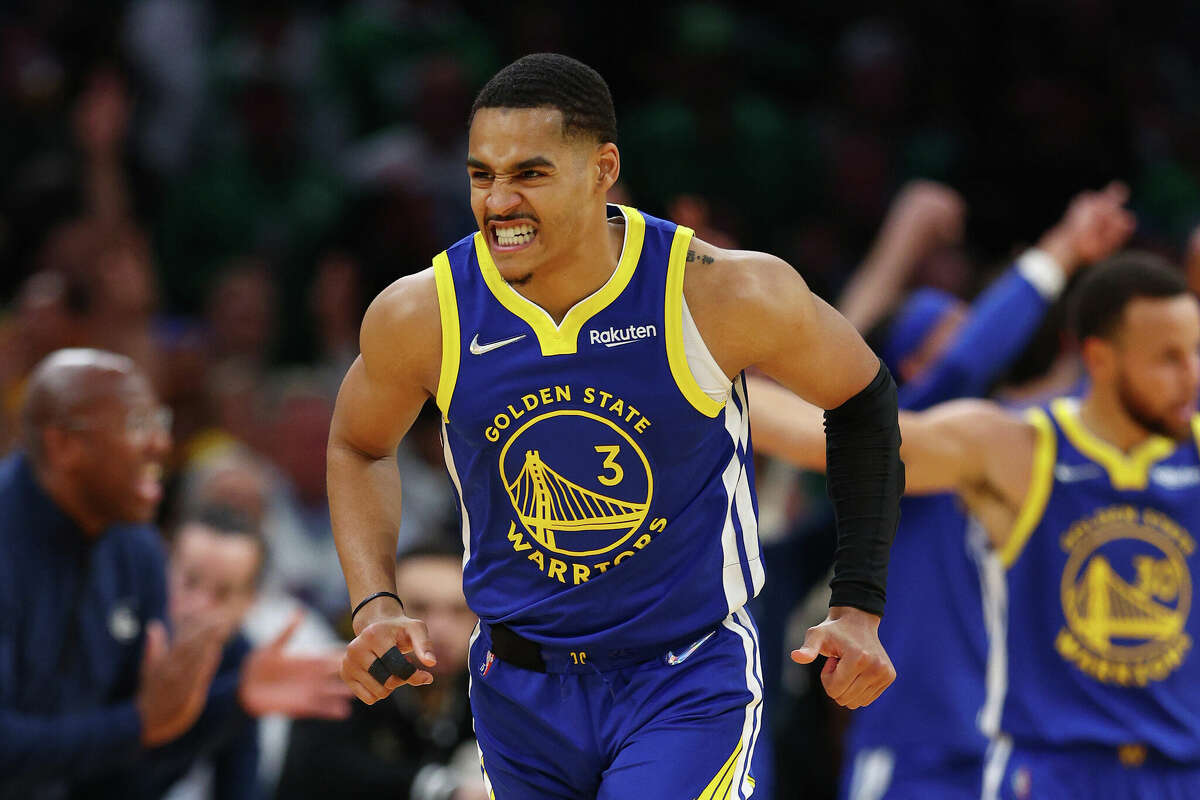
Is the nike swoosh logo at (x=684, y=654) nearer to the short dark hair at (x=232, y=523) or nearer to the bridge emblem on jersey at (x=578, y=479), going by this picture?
the bridge emblem on jersey at (x=578, y=479)

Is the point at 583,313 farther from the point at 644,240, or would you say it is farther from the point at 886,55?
the point at 886,55

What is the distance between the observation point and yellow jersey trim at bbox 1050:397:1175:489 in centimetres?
509

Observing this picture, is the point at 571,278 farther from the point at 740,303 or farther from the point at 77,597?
the point at 77,597

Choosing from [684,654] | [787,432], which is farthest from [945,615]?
[684,654]

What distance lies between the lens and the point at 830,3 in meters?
11.0

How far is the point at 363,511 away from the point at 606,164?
91 centimetres

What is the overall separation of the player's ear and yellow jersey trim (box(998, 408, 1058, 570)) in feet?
7.01

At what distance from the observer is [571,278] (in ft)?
11.6

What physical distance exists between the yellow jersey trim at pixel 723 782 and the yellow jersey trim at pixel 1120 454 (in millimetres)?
2041

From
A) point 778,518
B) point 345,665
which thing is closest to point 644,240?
point 345,665

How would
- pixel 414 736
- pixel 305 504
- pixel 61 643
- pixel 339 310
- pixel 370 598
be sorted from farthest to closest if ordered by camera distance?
pixel 339 310, pixel 305 504, pixel 414 736, pixel 61 643, pixel 370 598

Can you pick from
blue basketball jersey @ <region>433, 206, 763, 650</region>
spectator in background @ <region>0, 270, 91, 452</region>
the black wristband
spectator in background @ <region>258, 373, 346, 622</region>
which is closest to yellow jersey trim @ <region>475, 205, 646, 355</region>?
blue basketball jersey @ <region>433, 206, 763, 650</region>

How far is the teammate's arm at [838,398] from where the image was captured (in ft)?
11.4

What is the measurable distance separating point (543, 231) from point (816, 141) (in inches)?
281
